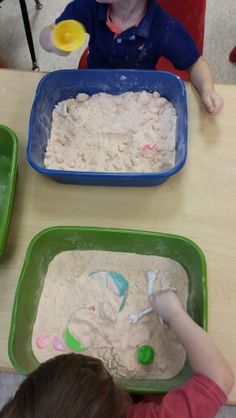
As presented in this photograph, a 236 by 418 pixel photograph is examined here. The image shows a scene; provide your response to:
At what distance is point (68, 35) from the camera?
2.91ft

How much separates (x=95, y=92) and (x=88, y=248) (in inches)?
13.1

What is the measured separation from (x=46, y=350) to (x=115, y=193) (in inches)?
12.0

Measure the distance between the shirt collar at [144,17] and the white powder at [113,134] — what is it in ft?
0.59

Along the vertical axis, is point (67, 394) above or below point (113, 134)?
below

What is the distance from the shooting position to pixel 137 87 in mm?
865

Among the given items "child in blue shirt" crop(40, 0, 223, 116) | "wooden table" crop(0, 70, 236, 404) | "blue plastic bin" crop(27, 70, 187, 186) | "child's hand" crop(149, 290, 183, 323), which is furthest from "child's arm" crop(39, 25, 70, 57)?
"child's hand" crop(149, 290, 183, 323)

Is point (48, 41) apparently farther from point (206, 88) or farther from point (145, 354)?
point (145, 354)

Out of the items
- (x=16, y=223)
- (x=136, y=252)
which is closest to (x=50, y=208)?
(x=16, y=223)

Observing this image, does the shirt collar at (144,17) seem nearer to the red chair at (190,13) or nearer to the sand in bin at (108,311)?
the red chair at (190,13)

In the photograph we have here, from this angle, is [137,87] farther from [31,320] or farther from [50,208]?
[31,320]

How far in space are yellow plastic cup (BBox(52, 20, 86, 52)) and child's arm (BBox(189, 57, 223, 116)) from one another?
0.25 metres

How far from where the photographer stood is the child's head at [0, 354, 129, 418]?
1.67 ft

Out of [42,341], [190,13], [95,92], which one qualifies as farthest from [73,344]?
[190,13]

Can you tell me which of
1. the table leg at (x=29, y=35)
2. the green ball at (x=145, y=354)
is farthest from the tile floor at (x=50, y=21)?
the green ball at (x=145, y=354)
